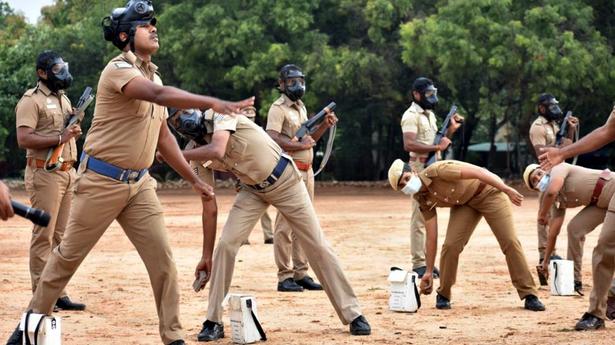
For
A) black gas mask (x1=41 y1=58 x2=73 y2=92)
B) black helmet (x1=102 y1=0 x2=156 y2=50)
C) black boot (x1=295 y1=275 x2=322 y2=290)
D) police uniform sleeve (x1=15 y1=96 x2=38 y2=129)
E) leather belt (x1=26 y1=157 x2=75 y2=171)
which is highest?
black helmet (x1=102 y1=0 x2=156 y2=50)

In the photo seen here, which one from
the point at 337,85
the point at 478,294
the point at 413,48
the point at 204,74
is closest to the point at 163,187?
the point at 204,74

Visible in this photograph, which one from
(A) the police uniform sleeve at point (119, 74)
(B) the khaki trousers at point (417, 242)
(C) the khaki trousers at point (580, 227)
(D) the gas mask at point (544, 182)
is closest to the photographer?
(A) the police uniform sleeve at point (119, 74)

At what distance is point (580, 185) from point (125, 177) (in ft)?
16.3

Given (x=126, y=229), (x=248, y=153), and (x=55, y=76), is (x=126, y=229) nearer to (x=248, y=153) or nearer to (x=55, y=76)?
(x=248, y=153)

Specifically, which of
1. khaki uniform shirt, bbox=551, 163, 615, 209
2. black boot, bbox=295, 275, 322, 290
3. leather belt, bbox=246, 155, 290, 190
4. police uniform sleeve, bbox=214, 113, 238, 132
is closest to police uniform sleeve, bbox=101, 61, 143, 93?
police uniform sleeve, bbox=214, 113, 238, 132

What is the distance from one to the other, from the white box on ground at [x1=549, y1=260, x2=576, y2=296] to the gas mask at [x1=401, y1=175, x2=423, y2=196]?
6.05ft

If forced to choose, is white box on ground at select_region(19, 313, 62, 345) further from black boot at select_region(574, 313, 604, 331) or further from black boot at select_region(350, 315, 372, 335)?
black boot at select_region(574, 313, 604, 331)

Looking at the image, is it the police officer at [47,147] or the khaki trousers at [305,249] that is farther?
the police officer at [47,147]

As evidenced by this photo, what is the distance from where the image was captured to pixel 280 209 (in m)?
9.45

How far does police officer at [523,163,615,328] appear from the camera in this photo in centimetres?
1116

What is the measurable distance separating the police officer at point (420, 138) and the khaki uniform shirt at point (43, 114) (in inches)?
168

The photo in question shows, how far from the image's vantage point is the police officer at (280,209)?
366 inches

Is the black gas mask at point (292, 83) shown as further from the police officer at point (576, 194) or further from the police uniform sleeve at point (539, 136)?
the police uniform sleeve at point (539, 136)

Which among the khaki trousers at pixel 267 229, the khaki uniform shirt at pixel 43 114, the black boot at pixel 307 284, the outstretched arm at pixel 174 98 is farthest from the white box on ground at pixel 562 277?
the khaki trousers at pixel 267 229
